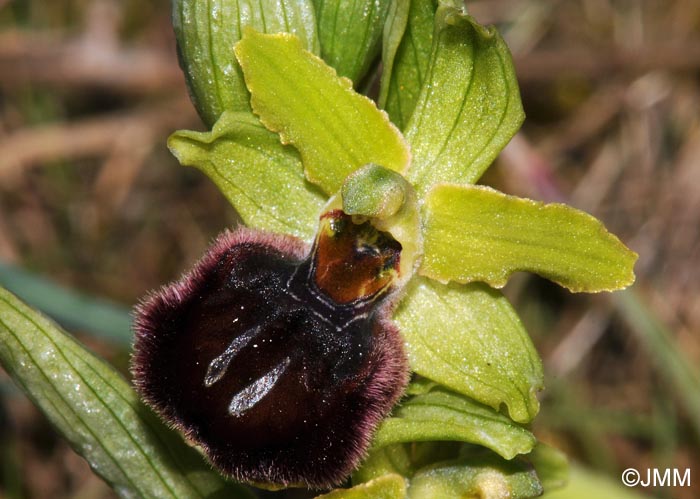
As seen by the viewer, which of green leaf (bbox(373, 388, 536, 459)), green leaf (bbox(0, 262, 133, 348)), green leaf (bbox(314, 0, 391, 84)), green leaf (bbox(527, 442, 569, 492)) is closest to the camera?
green leaf (bbox(373, 388, 536, 459))

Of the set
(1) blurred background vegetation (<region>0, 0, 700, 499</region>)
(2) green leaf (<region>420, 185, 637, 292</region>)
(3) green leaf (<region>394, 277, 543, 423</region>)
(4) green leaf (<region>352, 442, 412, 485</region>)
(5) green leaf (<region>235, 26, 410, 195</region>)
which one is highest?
(5) green leaf (<region>235, 26, 410, 195</region>)

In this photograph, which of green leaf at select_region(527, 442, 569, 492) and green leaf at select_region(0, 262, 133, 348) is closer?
green leaf at select_region(527, 442, 569, 492)

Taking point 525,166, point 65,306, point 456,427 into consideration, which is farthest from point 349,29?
point 525,166

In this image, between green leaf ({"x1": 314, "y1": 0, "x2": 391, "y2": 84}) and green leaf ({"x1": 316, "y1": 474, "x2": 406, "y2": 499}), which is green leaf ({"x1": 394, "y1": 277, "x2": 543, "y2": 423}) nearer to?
green leaf ({"x1": 316, "y1": 474, "x2": 406, "y2": 499})

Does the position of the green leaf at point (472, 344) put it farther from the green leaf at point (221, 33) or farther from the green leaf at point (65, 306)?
the green leaf at point (65, 306)

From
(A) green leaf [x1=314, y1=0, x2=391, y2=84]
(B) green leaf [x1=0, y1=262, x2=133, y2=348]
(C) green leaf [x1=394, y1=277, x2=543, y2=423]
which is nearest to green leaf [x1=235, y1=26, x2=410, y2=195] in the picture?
(A) green leaf [x1=314, y1=0, x2=391, y2=84]

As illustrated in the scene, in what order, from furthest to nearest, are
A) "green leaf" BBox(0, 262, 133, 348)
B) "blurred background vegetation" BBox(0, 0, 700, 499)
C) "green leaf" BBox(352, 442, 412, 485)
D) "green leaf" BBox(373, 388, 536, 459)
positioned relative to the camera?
"blurred background vegetation" BBox(0, 0, 700, 499) < "green leaf" BBox(0, 262, 133, 348) < "green leaf" BBox(352, 442, 412, 485) < "green leaf" BBox(373, 388, 536, 459)
